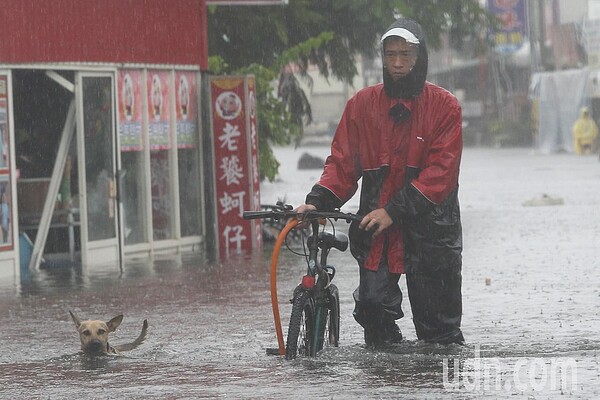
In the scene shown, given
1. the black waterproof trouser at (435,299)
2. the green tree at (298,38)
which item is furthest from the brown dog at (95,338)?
the green tree at (298,38)

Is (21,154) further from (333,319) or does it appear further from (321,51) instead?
(333,319)

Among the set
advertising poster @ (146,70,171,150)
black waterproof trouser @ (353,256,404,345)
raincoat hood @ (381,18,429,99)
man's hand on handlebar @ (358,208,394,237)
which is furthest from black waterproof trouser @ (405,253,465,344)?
advertising poster @ (146,70,171,150)

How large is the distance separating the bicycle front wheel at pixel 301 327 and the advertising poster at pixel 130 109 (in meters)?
9.70

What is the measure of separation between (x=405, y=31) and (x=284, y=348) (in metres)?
1.89

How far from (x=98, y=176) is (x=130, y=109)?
3.54ft

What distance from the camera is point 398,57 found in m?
9.17

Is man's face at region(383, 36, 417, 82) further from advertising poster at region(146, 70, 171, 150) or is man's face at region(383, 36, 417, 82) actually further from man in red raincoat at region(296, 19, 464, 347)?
advertising poster at region(146, 70, 171, 150)

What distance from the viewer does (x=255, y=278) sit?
1536 centimetres

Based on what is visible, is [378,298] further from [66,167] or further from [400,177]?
[66,167]

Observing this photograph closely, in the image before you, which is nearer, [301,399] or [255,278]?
[301,399]

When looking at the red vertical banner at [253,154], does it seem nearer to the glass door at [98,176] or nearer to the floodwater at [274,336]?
the floodwater at [274,336]

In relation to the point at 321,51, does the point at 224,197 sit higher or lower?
lower

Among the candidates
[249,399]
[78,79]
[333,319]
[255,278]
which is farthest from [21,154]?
[249,399]

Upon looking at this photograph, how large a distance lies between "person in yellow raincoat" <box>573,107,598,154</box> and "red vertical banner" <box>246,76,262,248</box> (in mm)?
33723
